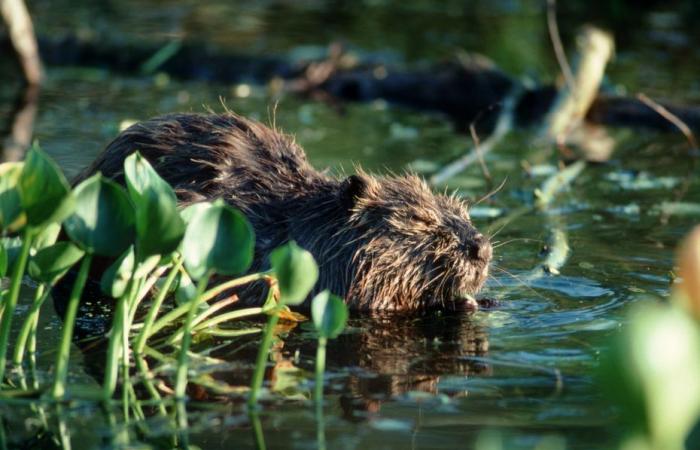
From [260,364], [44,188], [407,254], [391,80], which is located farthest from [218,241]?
[391,80]

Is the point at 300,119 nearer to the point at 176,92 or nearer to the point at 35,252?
the point at 176,92

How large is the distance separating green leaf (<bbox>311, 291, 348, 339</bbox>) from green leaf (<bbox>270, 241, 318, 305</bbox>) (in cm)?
7

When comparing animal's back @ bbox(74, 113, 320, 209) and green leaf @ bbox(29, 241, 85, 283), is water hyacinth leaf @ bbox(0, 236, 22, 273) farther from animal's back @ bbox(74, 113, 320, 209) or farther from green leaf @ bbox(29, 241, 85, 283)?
animal's back @ bbox(74, 113, 320, 209)

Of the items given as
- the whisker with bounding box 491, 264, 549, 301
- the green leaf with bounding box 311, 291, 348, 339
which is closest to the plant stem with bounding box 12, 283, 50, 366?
the green leaf with bounding box 311, 291, 348, 339

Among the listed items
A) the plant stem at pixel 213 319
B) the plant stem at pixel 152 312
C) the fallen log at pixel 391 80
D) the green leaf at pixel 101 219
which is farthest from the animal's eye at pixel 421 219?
the fallen log at pixel 391 80

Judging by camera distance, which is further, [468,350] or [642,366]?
[468,350]

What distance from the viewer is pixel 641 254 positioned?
5477mm

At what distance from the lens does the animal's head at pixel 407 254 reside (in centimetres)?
483

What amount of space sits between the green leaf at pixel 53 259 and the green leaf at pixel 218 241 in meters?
0.43

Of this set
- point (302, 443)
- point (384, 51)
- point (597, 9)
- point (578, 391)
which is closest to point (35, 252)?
point (302, 443)

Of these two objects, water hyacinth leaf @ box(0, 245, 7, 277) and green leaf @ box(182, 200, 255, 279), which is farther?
water hyacinth leaf @ box(0, 245, 7, 277)

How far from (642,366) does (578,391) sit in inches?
79.8

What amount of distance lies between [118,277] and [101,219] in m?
0.29

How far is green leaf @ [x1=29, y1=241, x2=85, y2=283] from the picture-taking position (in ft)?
12.0
